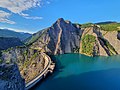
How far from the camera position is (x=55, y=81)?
66562 mm

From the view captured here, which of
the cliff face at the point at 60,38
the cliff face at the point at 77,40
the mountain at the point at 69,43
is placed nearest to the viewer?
the mountain at the point at 69,43

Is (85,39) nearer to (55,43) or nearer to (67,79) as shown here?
(55,43)

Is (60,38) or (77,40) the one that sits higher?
(60,38)

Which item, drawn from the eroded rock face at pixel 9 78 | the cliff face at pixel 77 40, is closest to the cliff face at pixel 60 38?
the cliff face at pixel 77 40

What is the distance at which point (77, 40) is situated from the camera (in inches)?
6885

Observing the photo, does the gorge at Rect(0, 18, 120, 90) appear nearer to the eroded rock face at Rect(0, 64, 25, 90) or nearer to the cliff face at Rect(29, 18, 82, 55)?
the cliff face at Rect(29, 18, 82, 55)

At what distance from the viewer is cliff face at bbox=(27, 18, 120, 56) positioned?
148 meters

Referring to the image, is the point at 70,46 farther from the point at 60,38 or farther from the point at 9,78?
the point at 9,78

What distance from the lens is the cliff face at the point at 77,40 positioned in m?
148

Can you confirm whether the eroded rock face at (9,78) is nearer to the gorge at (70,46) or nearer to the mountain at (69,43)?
the gorge at (70,46)

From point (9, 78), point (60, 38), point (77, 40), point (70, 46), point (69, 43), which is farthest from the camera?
point (77, 40)

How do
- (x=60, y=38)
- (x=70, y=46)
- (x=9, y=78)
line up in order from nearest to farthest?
(x=9, y=78) → (x=70, y=46) → (x=60, y=38)

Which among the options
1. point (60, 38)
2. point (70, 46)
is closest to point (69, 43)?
point (70, 46)

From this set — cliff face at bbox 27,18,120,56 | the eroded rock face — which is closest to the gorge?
cliff face at bbox 27,18,120,56
